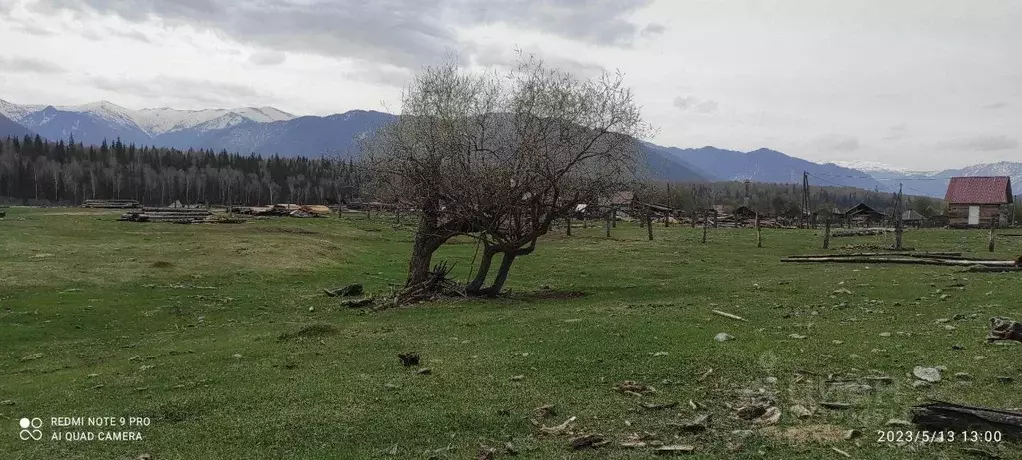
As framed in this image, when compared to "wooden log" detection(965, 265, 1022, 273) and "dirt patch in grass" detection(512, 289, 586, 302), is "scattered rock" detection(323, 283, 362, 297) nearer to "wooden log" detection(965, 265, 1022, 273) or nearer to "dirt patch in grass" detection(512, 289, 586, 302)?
"dirt patch in grass" detection(512, 289, 586, 302)

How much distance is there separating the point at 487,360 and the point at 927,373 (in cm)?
750

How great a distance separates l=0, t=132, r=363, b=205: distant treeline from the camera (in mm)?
148125

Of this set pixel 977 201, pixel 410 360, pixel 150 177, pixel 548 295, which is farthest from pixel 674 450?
pixel 150 177

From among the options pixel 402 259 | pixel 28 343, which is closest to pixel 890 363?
pixel 28 343

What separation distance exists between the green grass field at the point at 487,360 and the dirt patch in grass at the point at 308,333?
0.08 metres

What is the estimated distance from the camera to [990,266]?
2484 cm

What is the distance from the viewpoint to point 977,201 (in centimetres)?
7494

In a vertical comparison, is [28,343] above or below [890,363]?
below

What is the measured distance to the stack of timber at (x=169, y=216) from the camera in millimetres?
68375

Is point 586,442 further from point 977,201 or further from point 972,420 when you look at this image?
point 977,201

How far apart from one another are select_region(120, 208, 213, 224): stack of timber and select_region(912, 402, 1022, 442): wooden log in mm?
71950

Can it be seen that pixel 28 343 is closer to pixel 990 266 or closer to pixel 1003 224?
pixel 990 266

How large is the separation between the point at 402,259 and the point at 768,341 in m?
33.2

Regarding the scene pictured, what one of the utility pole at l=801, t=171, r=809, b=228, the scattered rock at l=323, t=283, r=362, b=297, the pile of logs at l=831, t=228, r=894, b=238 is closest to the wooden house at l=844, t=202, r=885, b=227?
the utility pole at l=801, t=171, r=809, b=228
